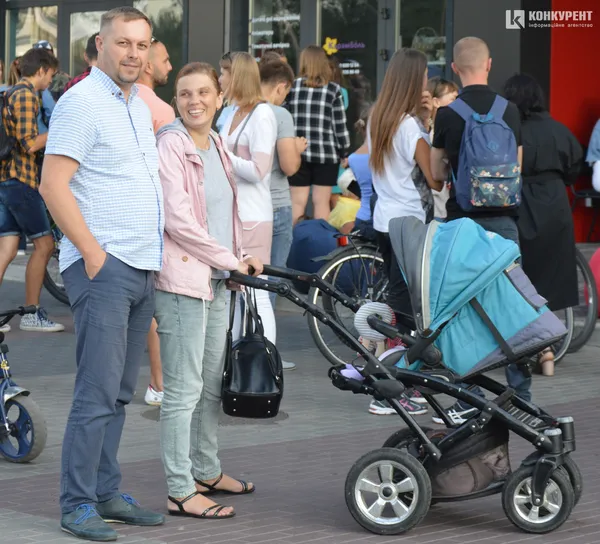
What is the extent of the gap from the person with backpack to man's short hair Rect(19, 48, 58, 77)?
4247 mm

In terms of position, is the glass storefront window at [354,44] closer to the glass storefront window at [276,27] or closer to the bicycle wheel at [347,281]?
the glass storefront window at [276,27]

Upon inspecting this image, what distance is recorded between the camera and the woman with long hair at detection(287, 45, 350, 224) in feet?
41.6

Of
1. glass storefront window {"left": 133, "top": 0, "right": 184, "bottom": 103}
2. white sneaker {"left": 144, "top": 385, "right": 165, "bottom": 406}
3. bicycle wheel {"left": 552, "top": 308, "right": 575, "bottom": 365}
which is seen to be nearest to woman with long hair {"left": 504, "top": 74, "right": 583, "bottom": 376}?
bicycle wheel {"left": 552, "top": 308, "right": 575, "bottom": 365}

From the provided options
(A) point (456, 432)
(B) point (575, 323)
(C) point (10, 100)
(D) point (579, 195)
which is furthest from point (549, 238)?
(D) point (579, 195)

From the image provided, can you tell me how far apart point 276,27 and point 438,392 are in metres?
11.8

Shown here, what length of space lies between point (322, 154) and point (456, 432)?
293 inches

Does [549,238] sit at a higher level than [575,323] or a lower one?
higher

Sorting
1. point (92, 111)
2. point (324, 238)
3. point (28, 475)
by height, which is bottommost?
point (28, 475)

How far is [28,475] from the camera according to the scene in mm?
6465

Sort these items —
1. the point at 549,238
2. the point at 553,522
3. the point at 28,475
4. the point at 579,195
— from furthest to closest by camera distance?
the point at 579,195 → the point at 549,238 → the point at 28,475 → the point at 553,522

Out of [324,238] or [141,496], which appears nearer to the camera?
[141,496]

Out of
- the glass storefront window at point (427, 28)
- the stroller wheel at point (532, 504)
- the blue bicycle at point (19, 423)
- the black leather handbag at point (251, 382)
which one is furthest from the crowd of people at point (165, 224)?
the glass storefront window at point (427, 28)

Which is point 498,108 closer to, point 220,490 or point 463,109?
point 463,109

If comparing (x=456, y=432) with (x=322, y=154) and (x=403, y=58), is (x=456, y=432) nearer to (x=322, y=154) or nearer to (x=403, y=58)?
(x=403, y=58)
